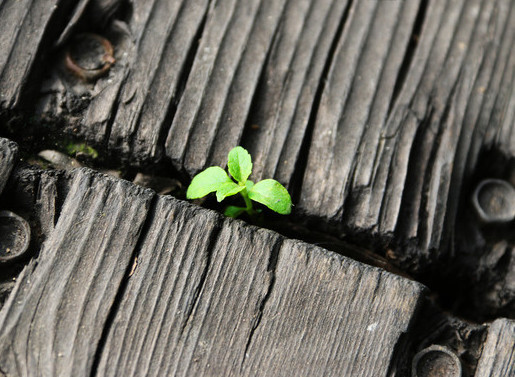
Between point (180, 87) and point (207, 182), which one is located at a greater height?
point (180, 87)

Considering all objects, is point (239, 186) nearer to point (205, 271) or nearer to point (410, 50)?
point (205, 271)

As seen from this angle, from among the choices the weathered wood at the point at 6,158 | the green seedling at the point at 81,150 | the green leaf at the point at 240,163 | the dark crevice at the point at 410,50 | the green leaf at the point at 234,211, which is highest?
the dark crevice at the point at 410,50

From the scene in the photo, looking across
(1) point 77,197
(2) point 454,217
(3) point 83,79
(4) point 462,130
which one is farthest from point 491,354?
(3) point 83,79

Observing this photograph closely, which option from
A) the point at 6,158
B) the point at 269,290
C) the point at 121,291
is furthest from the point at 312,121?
the point at 6,158

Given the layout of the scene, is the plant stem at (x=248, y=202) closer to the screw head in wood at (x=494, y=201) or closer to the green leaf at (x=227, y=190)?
the green leaf at (x=227, y=190)

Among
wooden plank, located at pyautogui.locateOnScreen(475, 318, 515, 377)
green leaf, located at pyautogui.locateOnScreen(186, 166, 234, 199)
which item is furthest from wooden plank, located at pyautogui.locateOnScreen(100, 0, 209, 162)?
wooden plank, located at pyautogui.locateOnScreen(475, 318, 515, 377)

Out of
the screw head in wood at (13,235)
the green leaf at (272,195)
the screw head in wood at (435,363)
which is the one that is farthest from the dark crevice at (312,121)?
the screw head in wood at (13,235)
